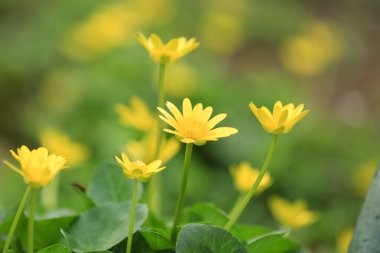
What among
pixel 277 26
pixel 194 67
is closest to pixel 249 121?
pixel 194 67

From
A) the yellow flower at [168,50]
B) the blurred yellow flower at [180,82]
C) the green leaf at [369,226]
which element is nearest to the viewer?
the green leaf at [369,226]

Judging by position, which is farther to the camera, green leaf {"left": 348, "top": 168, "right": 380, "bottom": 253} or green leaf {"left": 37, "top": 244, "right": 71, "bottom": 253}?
green leaf {"left": 348, "top": 168, "right": 380, "bottom": 253}

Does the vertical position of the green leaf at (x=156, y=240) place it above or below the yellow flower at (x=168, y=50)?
below

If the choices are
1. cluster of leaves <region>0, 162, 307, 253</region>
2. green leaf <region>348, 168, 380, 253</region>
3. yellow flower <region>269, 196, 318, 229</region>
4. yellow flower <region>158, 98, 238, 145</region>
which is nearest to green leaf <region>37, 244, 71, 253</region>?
cluster of leaves <region>0, 162, 307, 253</region>

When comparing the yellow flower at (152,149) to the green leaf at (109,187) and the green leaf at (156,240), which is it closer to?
the green leaf at (109,187)

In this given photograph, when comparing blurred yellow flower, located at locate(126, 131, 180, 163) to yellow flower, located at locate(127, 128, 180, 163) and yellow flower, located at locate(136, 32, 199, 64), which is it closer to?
yellow flower, located at locate(127, 128, 180, 163)

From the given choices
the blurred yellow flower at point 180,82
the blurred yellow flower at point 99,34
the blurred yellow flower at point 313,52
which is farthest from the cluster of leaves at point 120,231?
the blurred yellow flower at point 313,52
